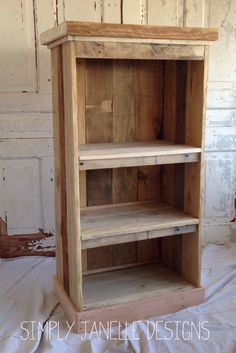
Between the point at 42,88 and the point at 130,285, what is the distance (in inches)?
50.6

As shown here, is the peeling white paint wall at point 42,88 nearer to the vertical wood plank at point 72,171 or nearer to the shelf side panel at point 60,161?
the shelf side panel at point 60,161

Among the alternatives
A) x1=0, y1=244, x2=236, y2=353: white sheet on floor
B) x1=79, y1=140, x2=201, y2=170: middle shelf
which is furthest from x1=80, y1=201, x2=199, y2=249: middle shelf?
x1=0, y1=244, x2=236, y2=353: white sheet on floor

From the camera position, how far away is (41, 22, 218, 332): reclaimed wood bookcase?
1834 millimetres

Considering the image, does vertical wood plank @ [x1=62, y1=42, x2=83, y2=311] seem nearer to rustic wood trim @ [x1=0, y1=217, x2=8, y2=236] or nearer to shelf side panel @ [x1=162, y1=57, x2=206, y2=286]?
shelf side panel @ [x1=162, y1=57, x2=206, y2=286]

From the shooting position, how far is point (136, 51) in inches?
71.9

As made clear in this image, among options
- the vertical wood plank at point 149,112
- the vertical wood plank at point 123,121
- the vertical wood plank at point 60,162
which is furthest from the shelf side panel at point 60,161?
the vertical wood plank at point 149,112

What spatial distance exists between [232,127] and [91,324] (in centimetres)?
165

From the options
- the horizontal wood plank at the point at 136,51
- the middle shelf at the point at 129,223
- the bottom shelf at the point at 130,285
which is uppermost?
the horizontal wood plank at the point at 136,51

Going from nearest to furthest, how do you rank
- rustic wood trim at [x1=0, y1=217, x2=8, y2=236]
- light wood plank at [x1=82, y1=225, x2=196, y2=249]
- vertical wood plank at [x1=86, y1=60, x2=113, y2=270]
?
light wood plank at [x1=82, y1=225, x2=196, y2=249] < vertical wood plank at [x1=86, y1=60, x2=113, y2=270] < rustic wood trim at [x1=0, y1=217, x2=8, y2=236]

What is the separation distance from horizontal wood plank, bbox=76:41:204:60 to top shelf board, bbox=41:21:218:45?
0.03 m

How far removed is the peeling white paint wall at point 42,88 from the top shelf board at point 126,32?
22.2 inches

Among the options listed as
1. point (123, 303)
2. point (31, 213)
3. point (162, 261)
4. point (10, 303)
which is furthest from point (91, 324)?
point (31, 213)

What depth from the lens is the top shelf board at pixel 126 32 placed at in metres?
1.69

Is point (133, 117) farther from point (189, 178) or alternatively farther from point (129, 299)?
point (129, 299)
